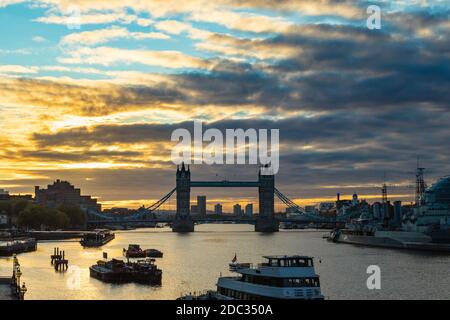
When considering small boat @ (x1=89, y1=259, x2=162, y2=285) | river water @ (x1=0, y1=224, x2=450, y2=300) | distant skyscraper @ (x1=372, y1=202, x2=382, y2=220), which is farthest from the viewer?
distant skyscraper @ (x1=372, y1=202, x2=382, y2=220)

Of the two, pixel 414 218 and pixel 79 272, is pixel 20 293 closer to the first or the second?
pixel 79 272

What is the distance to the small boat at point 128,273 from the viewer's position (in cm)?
6750

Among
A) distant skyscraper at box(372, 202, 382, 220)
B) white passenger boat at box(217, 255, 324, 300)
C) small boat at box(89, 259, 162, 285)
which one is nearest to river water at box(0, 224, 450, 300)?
small boat at box(89, 259, 162, 285)

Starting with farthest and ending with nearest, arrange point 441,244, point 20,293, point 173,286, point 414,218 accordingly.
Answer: point 414,218 → point 441,244 → point 173,286 → point 20,293

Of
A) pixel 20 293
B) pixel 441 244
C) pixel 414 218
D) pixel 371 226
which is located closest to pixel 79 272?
pixel 20 293

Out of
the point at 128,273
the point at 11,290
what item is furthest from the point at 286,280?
the point at 128,273

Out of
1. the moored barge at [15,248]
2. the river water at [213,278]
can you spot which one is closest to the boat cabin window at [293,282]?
the river water at [213,278]

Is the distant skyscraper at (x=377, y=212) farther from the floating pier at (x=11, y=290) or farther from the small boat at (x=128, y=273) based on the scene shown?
the floating pier at (x=11, y=290)

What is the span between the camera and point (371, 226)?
157 m

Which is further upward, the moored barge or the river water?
the moored barge

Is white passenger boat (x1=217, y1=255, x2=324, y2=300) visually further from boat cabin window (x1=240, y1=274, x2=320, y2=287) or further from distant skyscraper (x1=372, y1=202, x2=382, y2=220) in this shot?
distant skyscraper (x1=372, y1=202, x2=382, y2=220)

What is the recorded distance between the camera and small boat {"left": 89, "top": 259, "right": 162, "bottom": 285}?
6750 cm
